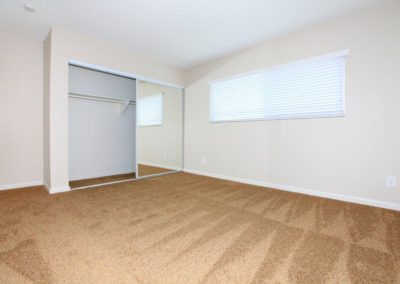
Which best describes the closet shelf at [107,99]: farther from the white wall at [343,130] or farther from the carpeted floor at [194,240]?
the white wall at [343,130]

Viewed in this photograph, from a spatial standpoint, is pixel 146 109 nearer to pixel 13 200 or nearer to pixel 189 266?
pixel 13 200

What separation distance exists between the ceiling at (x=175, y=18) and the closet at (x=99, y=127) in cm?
96

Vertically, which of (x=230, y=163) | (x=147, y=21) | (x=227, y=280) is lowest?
(x=227, y=280)

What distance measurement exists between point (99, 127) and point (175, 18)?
8.51 ft

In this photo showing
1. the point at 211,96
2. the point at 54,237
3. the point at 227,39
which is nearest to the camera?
the point at 54,237

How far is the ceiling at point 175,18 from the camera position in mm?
2396

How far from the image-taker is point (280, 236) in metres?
1.76

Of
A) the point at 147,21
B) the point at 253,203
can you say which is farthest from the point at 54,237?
the point at 147,21

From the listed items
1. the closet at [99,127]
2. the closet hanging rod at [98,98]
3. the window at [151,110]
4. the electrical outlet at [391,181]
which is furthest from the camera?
the window at [151,110]

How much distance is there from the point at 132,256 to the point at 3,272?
76 cm

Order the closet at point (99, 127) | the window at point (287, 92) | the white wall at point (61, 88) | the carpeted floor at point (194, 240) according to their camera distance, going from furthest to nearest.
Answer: the closet at point (99, 127) < the white wall at point (61, 88) < the window at point (287, 92) < the carpeted floor at point (194, 240)

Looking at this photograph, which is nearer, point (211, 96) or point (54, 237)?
point (54, 237)

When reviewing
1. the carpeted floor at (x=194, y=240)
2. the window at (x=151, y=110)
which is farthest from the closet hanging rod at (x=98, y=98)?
the carpeted floor at (x=194, y=240)

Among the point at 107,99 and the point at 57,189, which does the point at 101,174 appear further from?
the point at 107,99
